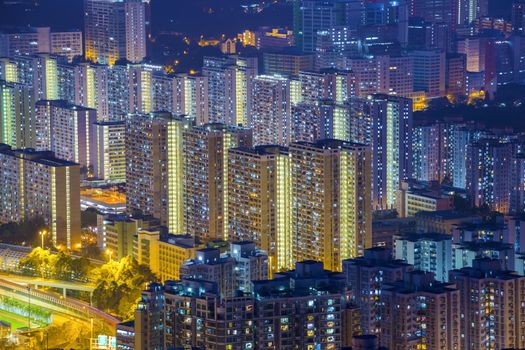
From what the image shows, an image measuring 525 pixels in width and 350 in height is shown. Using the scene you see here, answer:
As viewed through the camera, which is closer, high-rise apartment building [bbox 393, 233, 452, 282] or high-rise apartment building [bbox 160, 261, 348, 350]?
high-rise apartment building [bbox 160, 261, 348, 350]

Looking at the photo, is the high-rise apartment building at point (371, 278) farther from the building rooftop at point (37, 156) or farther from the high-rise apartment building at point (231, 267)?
the building rooftop at point (37, 156)

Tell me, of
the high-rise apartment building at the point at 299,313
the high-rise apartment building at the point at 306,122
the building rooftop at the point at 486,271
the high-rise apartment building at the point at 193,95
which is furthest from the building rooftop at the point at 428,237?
the high-rise apartment building at the point at 193,95

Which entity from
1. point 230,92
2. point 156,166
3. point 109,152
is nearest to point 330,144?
point 156,166

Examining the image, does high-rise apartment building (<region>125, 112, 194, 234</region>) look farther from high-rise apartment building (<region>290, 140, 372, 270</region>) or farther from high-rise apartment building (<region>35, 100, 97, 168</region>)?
high-rise apartment building (<region>35, 100, 97, 168</region>)

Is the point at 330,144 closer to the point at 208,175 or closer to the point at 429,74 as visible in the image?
the point at 208,175

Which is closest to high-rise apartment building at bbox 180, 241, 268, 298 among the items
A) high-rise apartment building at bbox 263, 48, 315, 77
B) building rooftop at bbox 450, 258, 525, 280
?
building rooftop at bbox 450, 258, 525, 280

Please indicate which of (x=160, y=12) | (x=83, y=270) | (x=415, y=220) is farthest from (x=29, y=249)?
(x=160, y=12)
